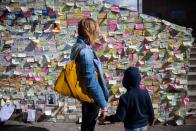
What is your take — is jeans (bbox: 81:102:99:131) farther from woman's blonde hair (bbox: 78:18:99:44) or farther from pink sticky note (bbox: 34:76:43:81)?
pink sticky note (bbox: 34:76:43:81)

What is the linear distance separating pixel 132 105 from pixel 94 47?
2.58 meters

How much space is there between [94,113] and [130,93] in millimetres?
702

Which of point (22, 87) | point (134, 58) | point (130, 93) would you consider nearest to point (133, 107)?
point (130, 93)

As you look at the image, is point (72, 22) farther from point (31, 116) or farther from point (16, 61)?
point (31, 116)

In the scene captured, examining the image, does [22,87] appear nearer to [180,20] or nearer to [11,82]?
[11,82]

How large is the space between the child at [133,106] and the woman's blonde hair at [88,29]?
0.60 metres

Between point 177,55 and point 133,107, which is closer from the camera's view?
point 133,107

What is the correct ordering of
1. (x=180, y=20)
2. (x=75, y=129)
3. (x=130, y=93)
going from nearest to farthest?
(x=130, y=93)
(x=75, y=129)
(x=180, y=20)

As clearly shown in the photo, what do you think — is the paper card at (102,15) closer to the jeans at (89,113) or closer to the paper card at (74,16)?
the paper card at (74,16)

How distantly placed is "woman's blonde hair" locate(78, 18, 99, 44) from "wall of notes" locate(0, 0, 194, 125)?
7.03 feet

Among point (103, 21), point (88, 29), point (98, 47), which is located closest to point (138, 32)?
point (103, 21)

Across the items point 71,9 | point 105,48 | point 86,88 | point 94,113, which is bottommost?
point 94,113

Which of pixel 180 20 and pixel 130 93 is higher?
pixel 180 20

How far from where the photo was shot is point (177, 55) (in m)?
7.01
